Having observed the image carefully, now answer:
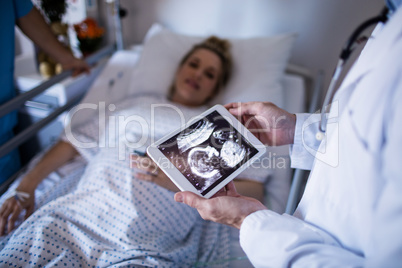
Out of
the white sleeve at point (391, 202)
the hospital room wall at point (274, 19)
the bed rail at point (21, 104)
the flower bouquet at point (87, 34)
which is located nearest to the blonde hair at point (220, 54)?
the hospital room wall at point (274, 19)

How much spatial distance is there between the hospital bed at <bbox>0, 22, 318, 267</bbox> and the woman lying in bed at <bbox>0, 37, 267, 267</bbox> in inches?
4.3

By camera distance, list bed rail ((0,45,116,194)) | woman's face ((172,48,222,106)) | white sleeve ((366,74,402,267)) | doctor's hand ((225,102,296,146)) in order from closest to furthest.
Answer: white sleeve ((366,74,402,267)) < doctor's hand ((225,102,296,146)) < bed rail ((0,45,116,194)) < woman's face ((172,48,222,106))

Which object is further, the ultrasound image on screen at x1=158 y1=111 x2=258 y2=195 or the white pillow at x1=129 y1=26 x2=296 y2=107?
the white pillow at x1=129 y1=26 x2=296 y2=107

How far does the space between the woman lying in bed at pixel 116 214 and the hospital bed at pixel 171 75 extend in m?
0.11

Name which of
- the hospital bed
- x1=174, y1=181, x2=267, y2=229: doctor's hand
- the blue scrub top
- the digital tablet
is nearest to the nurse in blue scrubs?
the blue scrub top

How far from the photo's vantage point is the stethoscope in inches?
21.6

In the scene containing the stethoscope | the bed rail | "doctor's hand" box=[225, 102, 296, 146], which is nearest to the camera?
the stethoscope

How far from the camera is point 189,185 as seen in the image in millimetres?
681

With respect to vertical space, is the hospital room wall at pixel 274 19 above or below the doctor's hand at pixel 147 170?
above

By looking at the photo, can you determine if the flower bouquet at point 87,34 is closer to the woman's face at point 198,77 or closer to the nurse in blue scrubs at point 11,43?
the nurse in blue scrubs at point 11,43

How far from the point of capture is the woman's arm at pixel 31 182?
920mm

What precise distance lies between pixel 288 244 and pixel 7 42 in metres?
1.26

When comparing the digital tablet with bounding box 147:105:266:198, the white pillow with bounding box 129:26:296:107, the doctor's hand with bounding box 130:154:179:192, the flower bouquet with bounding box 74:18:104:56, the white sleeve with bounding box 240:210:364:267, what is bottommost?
the doctor's hand with bounding box 130:154:179:192

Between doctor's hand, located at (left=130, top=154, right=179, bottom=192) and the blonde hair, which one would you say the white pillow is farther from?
doctor's hand, located at (left=130, top=154, right=179, bottom=192)
